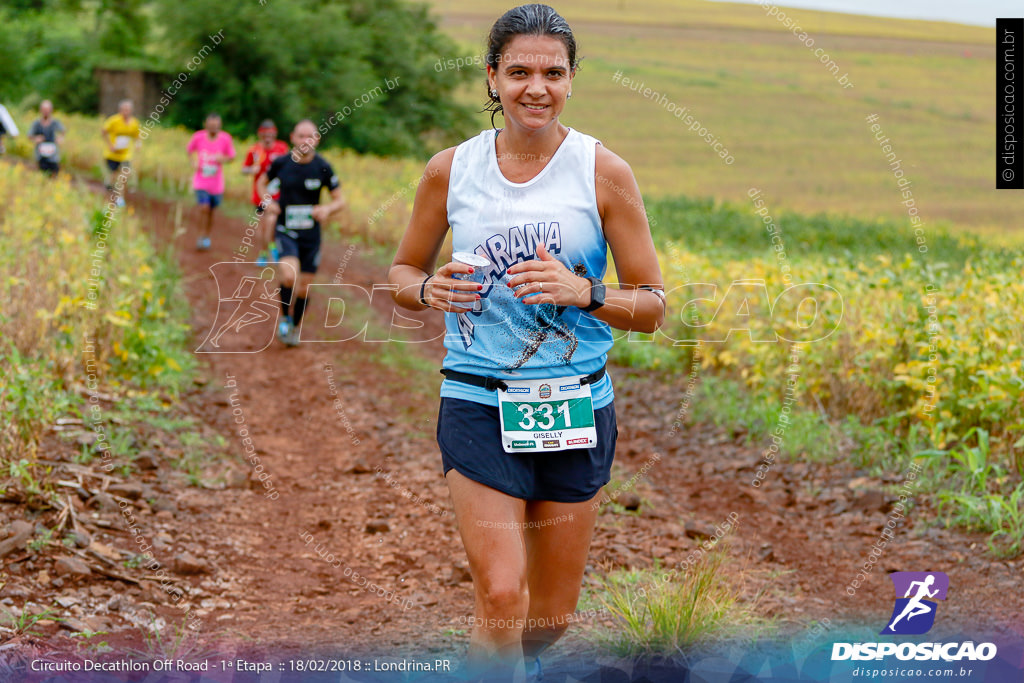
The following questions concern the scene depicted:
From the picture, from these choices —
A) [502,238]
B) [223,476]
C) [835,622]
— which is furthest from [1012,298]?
[223,476]

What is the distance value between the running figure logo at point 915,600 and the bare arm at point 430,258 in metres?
2.41

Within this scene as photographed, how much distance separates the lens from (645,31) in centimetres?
5669

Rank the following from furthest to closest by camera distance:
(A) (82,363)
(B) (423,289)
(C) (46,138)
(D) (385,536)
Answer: (C) (46,138)
(A) (82,363)
(D) (385,536)
(B) (423,289)

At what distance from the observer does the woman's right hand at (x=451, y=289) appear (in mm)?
2672

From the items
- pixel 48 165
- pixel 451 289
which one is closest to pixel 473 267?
pixel 451 289

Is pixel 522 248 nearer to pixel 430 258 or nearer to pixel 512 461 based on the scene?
pixel 430 258

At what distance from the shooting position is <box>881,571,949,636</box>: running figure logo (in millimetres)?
4008

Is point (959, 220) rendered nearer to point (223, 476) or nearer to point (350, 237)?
point (350, 237)

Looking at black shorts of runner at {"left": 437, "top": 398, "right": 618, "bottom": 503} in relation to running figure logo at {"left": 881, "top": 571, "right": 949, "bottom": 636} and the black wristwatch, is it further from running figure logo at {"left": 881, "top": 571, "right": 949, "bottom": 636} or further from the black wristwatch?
running figure logo at {"left": 881, "top": 571, "right": 949, "bottom": 636}

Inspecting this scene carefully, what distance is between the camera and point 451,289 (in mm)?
2705

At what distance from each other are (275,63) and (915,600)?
25.1 m

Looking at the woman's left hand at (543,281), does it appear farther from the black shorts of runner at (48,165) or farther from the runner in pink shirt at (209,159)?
the black shorts of runner at (48,165)

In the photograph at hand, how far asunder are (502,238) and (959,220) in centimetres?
2205

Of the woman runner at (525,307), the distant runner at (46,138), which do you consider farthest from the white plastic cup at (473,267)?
the distant runner at (46,138)
